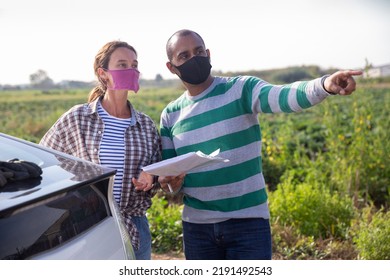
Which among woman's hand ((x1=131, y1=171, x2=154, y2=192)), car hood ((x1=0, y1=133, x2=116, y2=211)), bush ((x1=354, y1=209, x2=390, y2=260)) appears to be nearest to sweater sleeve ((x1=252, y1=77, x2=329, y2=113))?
woman's hand ((x1=131, y1=171, x2=154, y2=192))

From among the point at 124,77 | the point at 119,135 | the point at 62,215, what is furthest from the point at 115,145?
the point at 62,215

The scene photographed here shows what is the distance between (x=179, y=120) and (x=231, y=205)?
0.51 meters

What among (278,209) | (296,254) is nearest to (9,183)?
(296,254)

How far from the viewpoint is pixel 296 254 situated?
4.26 m

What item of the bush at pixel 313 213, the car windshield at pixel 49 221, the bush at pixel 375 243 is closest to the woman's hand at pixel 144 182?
the car windshield at pixel 49 221

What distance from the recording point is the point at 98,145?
2.65m

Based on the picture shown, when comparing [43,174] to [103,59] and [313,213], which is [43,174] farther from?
[313,213]

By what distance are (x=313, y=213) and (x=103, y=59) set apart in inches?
100

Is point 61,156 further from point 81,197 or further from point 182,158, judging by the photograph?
point 182,158

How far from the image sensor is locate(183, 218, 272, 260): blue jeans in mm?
2570

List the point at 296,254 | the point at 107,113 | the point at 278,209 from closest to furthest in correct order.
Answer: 1. the point at 107,113
2. the point at 296,254
3. the point at 278,209

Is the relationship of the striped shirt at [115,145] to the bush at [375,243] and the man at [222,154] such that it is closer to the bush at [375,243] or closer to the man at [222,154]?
the man at [222,154]

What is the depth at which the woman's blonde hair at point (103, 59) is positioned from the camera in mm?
2811

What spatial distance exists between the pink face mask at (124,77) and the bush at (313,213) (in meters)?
2.29
